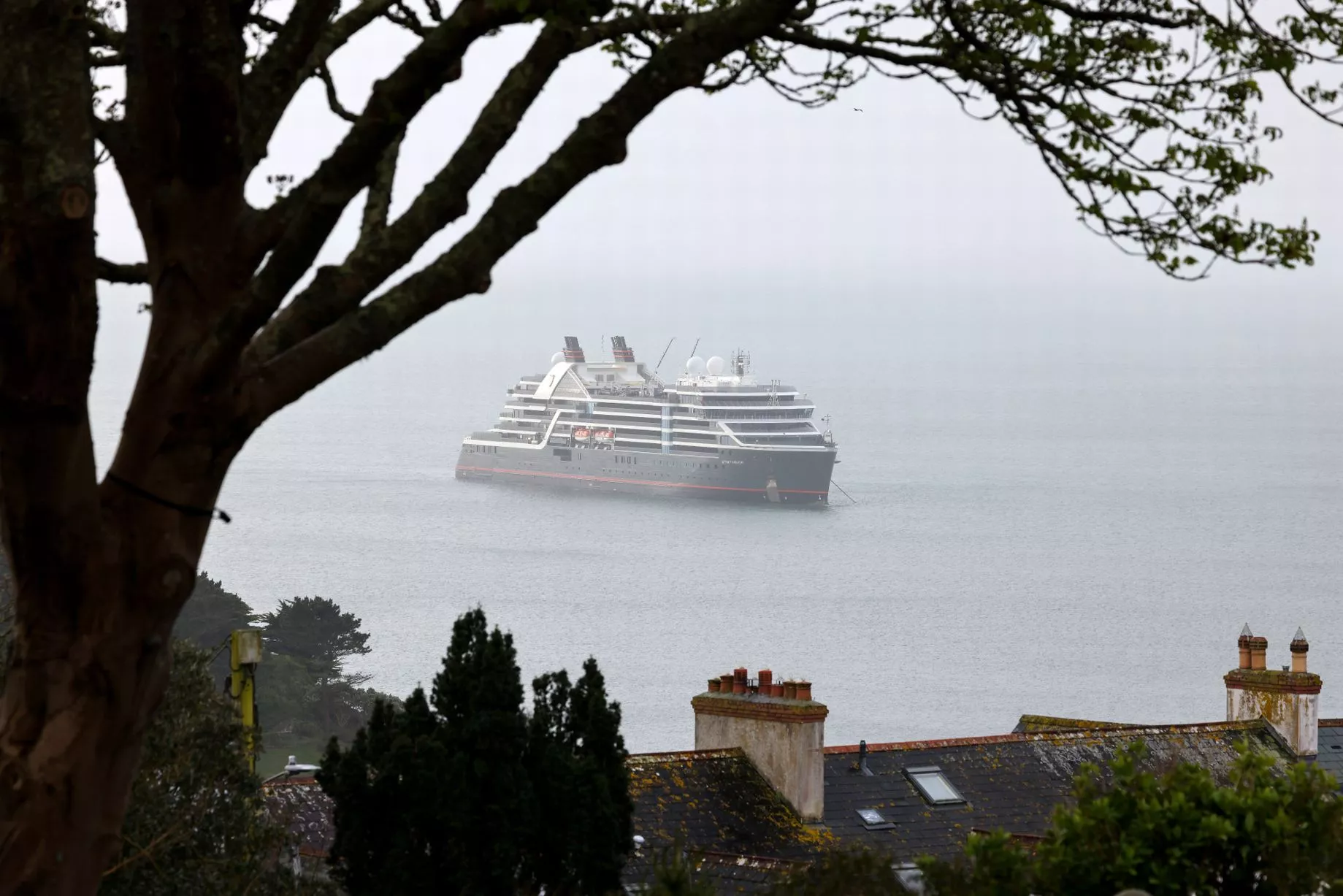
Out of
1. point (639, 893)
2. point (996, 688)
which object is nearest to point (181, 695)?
point (639, 893)

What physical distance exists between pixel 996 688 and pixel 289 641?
141 feet

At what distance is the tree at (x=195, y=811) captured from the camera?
932 centimetres

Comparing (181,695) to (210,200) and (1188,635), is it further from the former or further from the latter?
(1188,635)

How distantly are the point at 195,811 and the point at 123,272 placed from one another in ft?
12.0

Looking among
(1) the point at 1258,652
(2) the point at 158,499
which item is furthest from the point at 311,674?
(2) the point at 158,499

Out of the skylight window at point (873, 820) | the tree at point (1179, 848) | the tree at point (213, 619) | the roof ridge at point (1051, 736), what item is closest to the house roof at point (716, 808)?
the skylight window at point (873, 820)

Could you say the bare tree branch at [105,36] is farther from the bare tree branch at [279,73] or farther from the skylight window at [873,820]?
the skylight window at [873,820]

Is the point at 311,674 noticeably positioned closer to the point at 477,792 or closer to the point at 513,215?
the point at 477,792

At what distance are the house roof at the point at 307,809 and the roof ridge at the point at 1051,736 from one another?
6387 mm

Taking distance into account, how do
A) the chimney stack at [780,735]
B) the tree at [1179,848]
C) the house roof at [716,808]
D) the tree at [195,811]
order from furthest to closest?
1. the chimney stack at [780,735]
2. the house roof at [716,808]
3. the tree at [195,811]
4. the tree at [1179,848]

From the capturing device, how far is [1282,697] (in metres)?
24.8

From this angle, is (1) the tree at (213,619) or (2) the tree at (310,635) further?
(2) the tree at (310,635)

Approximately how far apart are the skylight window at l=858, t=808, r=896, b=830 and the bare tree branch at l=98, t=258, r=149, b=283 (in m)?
14.1

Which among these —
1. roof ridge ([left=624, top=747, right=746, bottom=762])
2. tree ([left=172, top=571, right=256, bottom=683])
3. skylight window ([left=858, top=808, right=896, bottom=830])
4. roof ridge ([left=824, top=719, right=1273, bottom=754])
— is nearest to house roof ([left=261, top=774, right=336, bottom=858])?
roof ridge ([left=624, top=747, right=746, bottom=762])
